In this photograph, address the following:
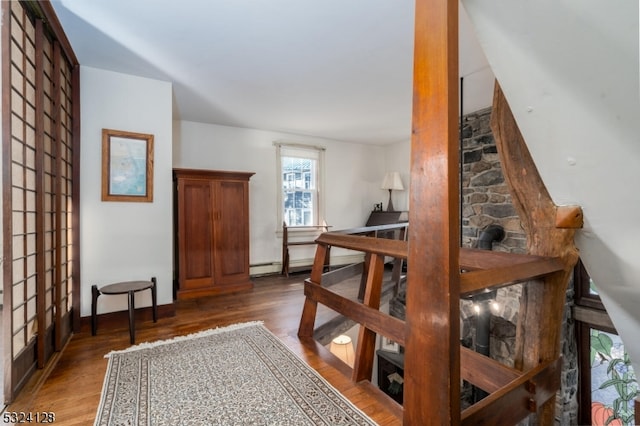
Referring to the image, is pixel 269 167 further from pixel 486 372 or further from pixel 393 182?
pixel 486 372

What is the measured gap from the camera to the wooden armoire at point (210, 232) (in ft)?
11.8

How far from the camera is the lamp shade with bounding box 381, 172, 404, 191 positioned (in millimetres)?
5334

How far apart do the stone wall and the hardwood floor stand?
5.66 feet

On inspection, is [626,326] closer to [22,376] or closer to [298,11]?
[298,11]

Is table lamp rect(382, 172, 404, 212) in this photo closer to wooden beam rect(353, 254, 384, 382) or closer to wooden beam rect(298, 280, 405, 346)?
wooden beam rect(298, 280, 405, 346)

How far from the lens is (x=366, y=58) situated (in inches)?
101

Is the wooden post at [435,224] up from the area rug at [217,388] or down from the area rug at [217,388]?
up

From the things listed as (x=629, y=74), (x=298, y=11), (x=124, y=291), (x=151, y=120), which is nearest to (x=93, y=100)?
(x=151, y=120)

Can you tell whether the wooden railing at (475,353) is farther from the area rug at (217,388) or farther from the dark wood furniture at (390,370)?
the dark wood furniture at (390,370)

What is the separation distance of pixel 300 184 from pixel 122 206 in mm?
2863

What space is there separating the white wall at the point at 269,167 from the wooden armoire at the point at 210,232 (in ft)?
2.32

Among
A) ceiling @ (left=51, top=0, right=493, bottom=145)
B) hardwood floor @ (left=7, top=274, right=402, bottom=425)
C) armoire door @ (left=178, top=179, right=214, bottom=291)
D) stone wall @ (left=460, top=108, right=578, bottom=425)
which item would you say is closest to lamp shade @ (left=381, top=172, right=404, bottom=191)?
stone wall @ (left=460, top=108, right=578, bottom=425)

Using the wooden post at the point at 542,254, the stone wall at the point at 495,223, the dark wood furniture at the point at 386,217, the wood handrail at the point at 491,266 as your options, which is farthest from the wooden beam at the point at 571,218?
the dark wood furniture at the point at 386,217

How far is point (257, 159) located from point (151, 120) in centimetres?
194
